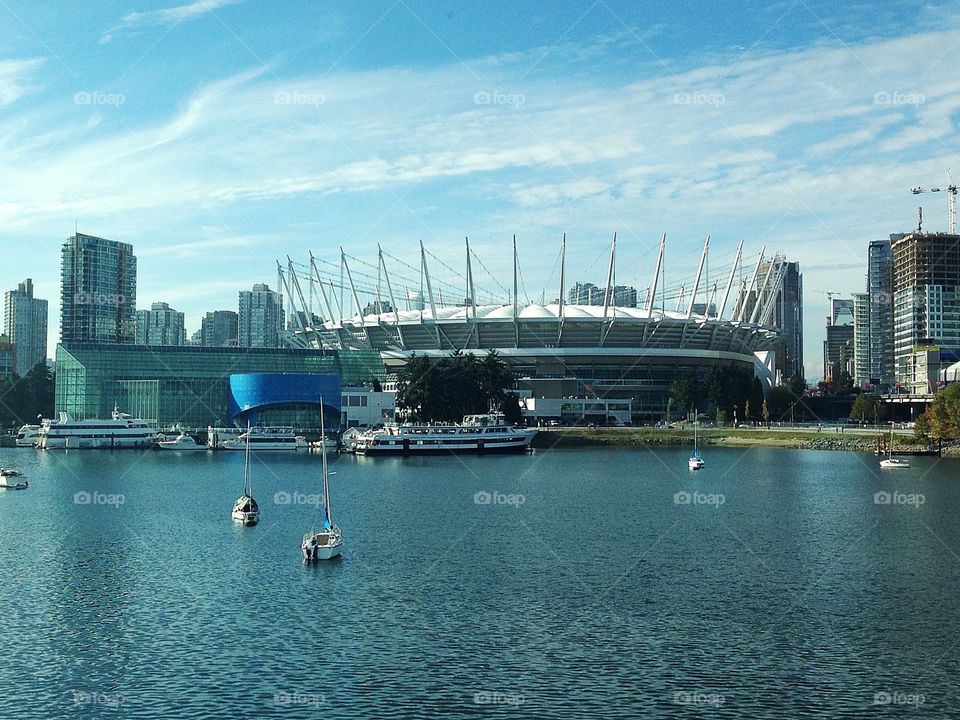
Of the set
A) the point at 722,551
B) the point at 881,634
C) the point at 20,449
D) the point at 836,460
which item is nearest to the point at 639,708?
the point at 881,634

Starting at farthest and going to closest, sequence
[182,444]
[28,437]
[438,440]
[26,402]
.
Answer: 1. [26,402]
2. [28,437]
3. [182,444]
4. [438,440]

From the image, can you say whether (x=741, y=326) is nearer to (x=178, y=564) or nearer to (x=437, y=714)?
(x=178, y=564)

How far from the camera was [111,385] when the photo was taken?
167 metres

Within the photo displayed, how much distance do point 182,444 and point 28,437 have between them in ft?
101

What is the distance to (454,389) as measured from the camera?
153 meters

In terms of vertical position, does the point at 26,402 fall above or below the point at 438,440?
above

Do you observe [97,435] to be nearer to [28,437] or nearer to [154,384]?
[154,384]

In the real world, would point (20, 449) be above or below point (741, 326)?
below

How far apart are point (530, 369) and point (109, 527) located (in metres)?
133

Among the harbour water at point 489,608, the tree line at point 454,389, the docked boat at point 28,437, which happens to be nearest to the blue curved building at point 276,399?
the tree line at point 454,389

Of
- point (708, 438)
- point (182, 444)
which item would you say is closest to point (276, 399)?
point (182, 444)

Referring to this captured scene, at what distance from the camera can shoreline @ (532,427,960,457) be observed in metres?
138

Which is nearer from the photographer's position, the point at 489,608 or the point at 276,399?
the point at 489,608

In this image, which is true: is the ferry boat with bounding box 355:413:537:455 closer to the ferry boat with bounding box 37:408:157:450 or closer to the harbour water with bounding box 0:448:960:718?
the ferry boat with bounding box 37:408:157:450
